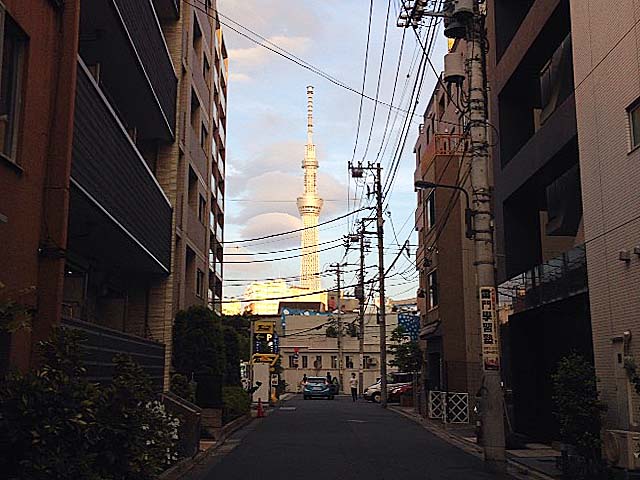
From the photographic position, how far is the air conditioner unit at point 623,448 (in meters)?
13.2

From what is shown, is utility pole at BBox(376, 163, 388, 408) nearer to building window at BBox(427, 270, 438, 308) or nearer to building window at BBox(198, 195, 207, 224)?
building window at BBox(427, 270, 438, 308)

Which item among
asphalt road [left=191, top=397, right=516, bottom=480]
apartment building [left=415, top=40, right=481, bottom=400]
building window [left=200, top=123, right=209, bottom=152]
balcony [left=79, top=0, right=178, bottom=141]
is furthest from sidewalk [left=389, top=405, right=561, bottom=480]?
building window [left=200, top=123, right=209, bottom=152]

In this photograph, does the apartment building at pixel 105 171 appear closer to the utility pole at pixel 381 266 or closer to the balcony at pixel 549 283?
the balcony at pixel 549 283

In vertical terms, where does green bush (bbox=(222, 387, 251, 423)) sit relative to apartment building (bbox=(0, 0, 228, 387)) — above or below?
below

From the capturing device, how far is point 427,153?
3975 cm

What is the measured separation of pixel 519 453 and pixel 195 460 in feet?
26.0

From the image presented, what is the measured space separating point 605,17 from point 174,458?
1189 centimetres

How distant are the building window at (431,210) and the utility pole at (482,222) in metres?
19.7

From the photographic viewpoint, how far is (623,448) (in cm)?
1352

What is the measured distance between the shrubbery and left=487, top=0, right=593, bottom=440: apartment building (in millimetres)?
11964

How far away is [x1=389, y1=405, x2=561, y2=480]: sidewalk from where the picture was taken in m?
16.5

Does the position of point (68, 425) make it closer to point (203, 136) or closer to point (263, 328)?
point (203, 136)

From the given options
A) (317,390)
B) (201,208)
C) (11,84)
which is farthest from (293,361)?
(11,84)

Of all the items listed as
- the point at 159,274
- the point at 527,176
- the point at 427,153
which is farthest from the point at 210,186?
the point at 527,176
